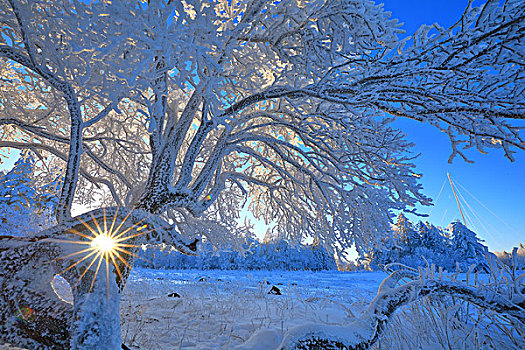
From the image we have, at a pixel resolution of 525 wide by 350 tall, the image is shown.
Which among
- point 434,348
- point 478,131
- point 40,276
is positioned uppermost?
point 478,131

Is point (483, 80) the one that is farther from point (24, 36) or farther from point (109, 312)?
point (24, 36)

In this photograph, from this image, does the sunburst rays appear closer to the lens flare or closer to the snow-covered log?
the lens flare

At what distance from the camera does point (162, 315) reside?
14.3 ft

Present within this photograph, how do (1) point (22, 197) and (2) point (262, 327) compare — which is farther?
(1) point (22, 197)

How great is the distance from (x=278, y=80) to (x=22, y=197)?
8899 millimetres

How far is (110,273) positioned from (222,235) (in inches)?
210

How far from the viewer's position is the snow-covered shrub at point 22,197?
7211mm

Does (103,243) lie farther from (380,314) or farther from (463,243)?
(463,243)

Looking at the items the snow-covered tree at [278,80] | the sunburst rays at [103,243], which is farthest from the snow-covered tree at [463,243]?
the sunburst rays at [103,243]

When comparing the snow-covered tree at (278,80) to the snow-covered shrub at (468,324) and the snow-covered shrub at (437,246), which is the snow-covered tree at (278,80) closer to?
the snow-covered shrub at (468,324)

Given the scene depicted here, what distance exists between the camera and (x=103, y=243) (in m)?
2.79

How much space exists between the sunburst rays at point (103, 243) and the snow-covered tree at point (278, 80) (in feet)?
0.97

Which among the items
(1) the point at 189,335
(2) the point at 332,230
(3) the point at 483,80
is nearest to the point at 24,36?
(1) the point at 189,335

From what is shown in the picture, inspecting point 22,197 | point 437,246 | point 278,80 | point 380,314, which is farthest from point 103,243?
point 437,246
